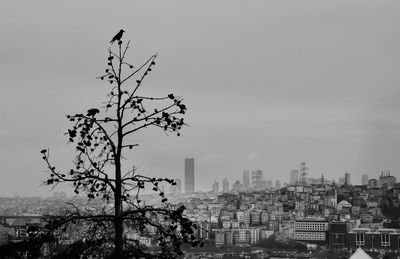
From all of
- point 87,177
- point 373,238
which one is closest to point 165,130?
point 87,177

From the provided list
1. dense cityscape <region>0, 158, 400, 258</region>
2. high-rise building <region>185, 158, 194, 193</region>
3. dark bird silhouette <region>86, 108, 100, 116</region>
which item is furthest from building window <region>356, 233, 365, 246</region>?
high-rise building <region>185, 158, 194, 193</region>

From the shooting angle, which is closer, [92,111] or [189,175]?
[92,111]

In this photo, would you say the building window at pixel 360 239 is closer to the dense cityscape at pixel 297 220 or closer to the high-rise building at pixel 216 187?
the dense cityscape at pixel 297 220

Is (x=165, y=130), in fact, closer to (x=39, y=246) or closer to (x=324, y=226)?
(x=39, y=246)

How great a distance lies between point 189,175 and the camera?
92312 millimetres

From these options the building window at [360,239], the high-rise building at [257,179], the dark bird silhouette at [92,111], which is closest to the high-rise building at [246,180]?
the high-rise building at [257,179]

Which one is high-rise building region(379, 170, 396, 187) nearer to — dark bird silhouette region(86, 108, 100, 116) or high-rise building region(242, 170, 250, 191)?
high-rise building region(242, 170, 250, 191)

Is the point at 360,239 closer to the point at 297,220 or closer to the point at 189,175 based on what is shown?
the point at 297,220

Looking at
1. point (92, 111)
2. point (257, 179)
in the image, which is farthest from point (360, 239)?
point (257, 179)

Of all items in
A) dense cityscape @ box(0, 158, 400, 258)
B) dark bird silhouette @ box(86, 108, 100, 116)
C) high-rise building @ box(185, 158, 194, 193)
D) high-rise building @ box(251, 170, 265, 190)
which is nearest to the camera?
dark bird silhouette @ box(86, 108, 100, 116)

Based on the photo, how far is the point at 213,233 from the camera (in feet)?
143

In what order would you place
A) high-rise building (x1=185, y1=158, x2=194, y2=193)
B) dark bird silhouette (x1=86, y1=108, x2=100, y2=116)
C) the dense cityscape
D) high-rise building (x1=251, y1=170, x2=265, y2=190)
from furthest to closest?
high-rise building (x1=185, y1=158, x2=194, y2=193) < high-rise building (x1=251, y1=170, x2=265, y2=190) < the dense cityscape < dark bird silhouette (x1=86, y1=108, x2=100, y2=116)

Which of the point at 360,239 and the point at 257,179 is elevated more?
the point at 257,179

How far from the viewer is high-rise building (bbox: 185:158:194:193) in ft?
296
